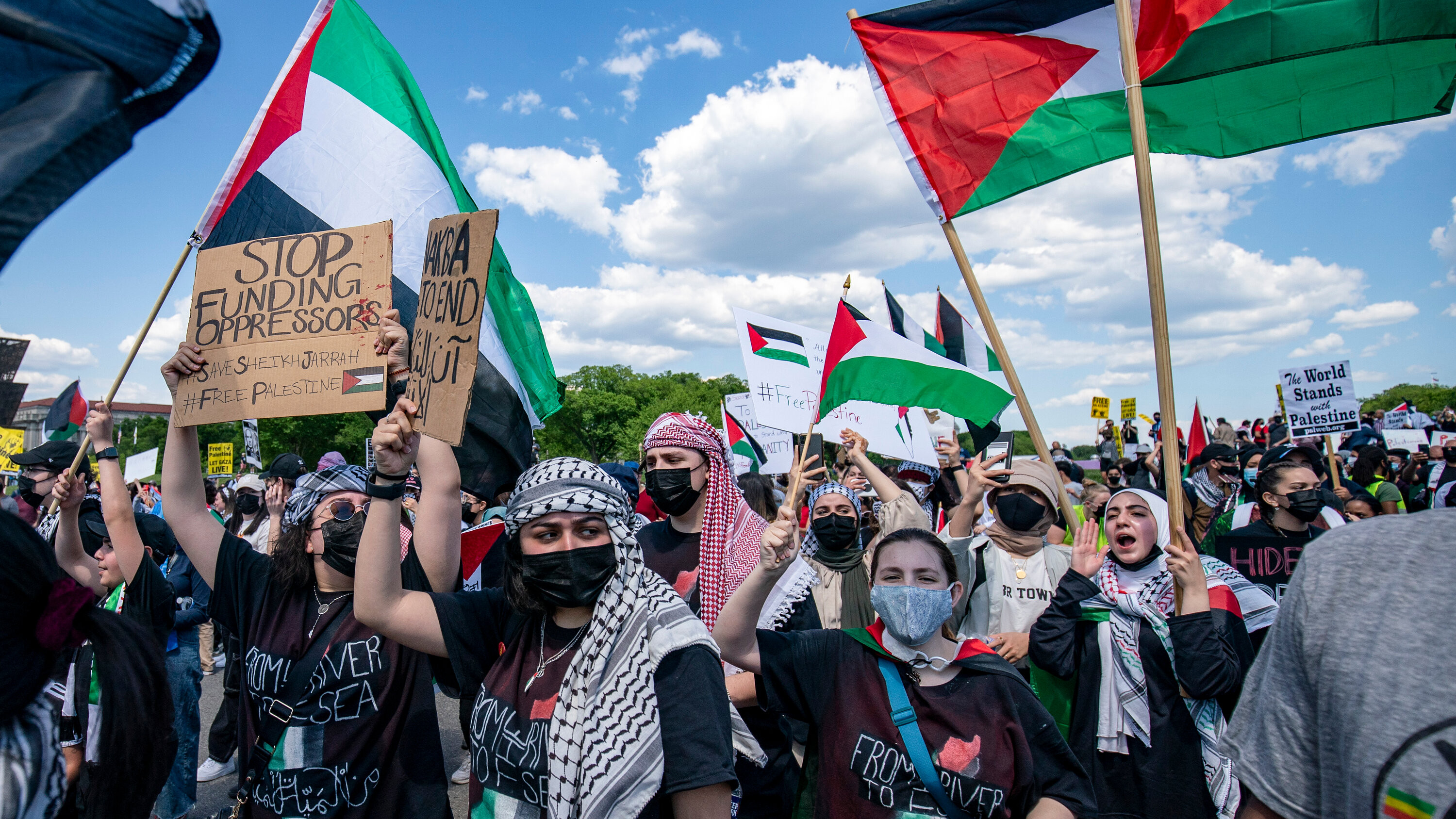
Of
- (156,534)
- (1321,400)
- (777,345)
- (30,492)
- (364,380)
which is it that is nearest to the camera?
(364,380)

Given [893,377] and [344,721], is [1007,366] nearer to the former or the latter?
[893,377]

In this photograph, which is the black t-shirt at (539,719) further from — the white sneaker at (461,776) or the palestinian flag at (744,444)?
the palestinian flag at (744,444)

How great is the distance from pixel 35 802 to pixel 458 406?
122 centimetres

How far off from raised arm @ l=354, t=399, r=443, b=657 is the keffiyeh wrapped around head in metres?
0.70

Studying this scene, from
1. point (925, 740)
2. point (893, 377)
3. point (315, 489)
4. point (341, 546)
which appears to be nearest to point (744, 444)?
point (893, 377)

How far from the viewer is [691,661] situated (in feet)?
6.83

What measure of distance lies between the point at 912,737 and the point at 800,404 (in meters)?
4.71

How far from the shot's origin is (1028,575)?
14.0ft

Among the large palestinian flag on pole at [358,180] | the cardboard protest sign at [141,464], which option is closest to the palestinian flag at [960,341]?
the large palestinian flag on pole at [358,180]

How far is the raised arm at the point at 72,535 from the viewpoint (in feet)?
11.3

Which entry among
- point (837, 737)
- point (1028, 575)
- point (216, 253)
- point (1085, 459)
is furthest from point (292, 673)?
point (1085, 459)

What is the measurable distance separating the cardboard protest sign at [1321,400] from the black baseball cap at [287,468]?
9681mm

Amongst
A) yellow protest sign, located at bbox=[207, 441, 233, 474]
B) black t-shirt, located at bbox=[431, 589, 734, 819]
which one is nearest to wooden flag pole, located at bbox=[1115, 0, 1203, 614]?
black t-shirt, located at bbox=[431, 589, 734, 819]

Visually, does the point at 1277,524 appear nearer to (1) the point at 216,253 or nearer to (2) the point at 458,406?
(2) the point at 458,406
